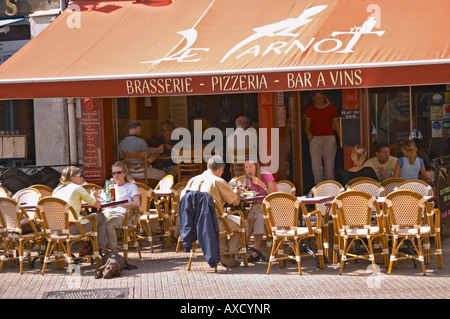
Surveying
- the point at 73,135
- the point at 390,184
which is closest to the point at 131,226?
the point at 390,184

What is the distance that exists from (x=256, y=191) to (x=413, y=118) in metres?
5.12

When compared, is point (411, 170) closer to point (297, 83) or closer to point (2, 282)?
point (297, 83)

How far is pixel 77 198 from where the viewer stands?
1096 centimetres

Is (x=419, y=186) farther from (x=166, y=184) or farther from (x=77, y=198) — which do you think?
(x=77, y=198)

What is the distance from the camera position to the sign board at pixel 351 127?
599 inches

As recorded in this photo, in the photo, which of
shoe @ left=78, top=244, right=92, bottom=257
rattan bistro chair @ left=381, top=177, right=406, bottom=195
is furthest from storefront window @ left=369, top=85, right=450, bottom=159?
shoe @ left=78, top=244, right=92, bottom=257

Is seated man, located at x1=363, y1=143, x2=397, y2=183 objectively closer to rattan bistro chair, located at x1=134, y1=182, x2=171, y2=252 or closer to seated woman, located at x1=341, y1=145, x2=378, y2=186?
seated woman, located at x1=341, y1=145, x2=378, y2=186

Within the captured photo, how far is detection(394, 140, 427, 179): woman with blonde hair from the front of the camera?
42.9 ft

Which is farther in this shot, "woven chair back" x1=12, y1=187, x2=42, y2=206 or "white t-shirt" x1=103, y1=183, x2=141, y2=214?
"woven chair back" x1=12, y1=187, x2=42, y2=206

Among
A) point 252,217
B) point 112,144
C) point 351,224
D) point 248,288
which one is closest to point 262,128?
point 112,144

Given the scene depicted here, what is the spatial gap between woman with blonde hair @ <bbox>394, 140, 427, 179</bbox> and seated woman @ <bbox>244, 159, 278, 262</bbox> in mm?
2380

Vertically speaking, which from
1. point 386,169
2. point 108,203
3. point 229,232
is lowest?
point 229,232

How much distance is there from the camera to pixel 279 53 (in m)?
12.0

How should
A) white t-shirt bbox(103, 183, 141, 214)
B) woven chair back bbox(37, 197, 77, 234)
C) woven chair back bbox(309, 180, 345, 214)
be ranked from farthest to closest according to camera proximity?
woven chair back bbox(309, 180, 345, 214)
white t-shirt bbox(103, 183, 141, 214)
woven chair back bbox(37, 197, 77, 234)
